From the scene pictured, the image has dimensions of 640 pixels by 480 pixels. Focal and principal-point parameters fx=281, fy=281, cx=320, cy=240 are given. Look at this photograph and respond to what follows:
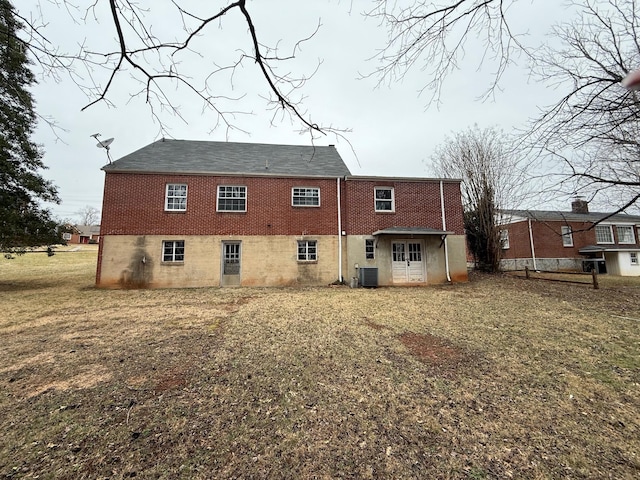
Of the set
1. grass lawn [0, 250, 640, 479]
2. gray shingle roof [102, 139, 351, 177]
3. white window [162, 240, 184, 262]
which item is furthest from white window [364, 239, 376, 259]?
white window [162, 240, 184, 262]

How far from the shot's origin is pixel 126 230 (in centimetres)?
1316

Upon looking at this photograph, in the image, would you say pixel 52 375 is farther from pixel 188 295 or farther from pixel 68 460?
pixel 188 295

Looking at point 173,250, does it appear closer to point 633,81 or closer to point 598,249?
point 633,81

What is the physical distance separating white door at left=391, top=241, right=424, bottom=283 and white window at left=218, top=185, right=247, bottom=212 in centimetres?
800

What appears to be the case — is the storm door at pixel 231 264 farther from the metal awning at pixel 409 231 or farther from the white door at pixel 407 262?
the white door at pixel 407 262

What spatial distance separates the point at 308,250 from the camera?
1429 cm

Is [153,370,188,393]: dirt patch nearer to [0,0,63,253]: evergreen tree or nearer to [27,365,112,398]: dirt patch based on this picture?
[27,365,112,398]: dirt patch

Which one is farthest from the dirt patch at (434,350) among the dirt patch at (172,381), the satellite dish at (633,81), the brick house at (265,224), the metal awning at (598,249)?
the metal awning at (598,249)

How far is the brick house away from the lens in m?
13.2

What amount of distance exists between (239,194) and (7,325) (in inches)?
365

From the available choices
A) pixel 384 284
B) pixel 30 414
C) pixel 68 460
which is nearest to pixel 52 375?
pixel 30 414

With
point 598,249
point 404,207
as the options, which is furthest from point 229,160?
point 598,249

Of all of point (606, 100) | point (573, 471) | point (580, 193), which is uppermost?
point (606, 100)

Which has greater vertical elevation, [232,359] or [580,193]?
[580,193]
